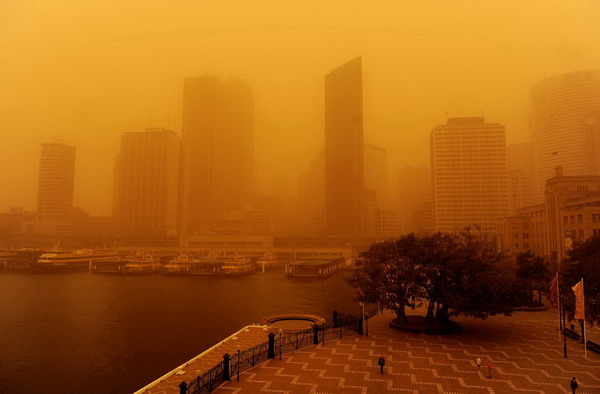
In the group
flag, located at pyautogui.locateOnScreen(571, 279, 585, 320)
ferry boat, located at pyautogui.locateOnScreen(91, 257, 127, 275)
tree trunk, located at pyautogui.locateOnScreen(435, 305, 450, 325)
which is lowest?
ferry boat, located at pyautogui.locateOnScreen(91, 257, 127, 275)

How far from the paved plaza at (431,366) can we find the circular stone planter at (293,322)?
1069 centimetres

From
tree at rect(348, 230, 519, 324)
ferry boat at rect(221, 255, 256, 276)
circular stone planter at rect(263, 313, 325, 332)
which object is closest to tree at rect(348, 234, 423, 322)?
tree at rect(348, 230, 519, 324)

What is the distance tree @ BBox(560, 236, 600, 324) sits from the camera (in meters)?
33.4

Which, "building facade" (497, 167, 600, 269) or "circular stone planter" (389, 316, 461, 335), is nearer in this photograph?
"circular stone planter" (389, 316, 461, 335)

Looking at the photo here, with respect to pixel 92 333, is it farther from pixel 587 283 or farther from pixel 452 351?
pixel 587 283

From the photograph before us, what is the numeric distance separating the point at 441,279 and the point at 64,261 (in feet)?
498

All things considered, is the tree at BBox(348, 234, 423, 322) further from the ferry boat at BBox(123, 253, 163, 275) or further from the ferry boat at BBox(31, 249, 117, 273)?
the ferry boat at BBox(31, 249, 117, 273)

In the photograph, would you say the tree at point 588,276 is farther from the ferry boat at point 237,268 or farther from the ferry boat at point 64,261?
the ferry boat at point 64,261

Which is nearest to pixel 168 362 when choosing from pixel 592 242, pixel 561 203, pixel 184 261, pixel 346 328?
pixel 346 328

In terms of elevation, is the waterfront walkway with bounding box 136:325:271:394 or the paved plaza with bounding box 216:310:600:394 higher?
the paved plaza with bounding box 216:310:600:394

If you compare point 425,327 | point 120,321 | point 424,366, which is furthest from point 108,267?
point 424,366

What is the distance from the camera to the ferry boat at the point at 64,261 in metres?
147

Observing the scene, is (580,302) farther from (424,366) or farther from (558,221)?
(558,221)

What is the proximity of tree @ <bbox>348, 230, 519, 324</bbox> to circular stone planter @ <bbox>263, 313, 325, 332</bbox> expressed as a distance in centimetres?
906
